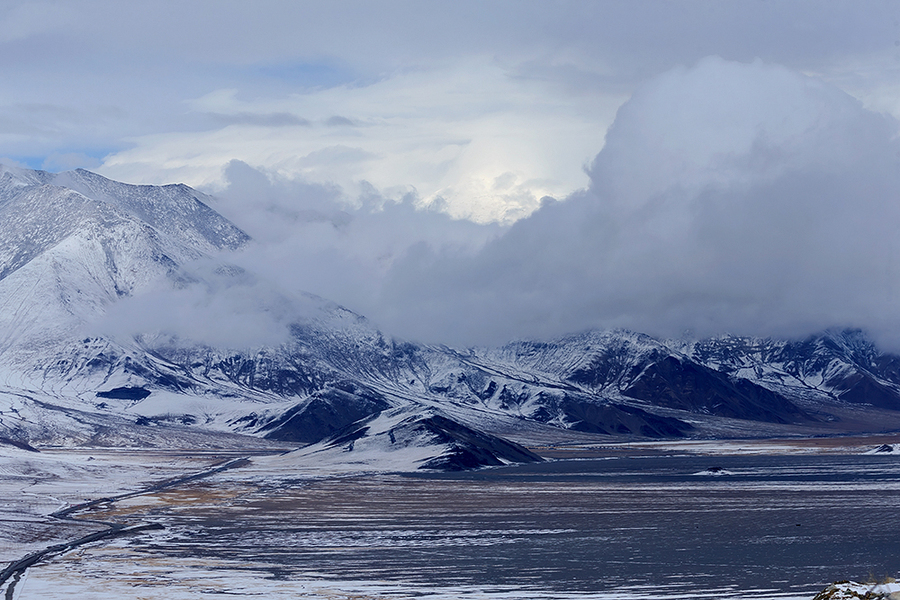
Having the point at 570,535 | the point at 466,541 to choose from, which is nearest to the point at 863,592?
the point at 466,541

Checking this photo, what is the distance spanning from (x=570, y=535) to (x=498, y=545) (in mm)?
Result: 10360

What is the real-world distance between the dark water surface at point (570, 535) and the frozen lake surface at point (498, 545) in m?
0.22

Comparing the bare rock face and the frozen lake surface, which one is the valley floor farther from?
the bare rock face

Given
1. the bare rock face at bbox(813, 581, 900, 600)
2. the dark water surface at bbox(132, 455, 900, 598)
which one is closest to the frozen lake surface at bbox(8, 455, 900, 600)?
the dark water surface at bbox(132, 455, 900, 598)

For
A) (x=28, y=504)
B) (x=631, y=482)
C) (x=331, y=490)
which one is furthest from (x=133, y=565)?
(x=631, y=482)

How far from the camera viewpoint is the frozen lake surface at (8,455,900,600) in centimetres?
7650

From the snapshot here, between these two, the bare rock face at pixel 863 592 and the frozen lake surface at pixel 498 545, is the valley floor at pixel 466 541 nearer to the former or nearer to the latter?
the frozen lake surface at pixel 498 545

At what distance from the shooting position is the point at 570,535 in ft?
351

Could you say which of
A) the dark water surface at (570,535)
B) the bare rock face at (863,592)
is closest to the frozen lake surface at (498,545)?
the dark water surface at (570,535)

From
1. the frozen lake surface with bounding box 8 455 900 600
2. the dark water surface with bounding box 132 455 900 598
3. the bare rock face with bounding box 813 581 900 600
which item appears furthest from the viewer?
the dark water surface with bounding box 132 455 900 598

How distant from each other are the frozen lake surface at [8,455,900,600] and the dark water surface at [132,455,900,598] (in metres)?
0.22

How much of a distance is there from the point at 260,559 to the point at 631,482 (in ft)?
348

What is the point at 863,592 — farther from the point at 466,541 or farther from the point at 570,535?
the point at 570,535

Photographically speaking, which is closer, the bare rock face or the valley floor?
the bare rock face
